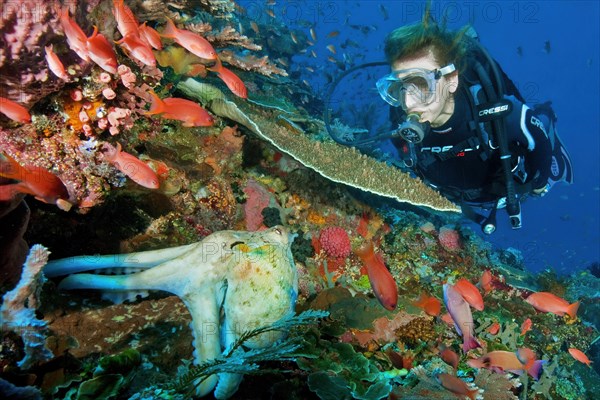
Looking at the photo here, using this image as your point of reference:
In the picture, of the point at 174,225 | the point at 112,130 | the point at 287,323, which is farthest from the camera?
the point at 174,225

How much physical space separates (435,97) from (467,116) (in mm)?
590

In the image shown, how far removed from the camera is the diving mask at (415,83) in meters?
4.52

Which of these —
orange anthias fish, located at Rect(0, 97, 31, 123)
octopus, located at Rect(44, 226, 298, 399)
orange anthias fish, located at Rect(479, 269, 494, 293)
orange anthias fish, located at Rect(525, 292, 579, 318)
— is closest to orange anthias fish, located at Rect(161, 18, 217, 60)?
orange anthias fish, located at Rect(0, 97, 31, 123)

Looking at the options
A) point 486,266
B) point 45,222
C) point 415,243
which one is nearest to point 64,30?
point 45,222

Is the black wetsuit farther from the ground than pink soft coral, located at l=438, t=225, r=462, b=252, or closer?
farther from the ground

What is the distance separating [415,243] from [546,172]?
7.17 feet

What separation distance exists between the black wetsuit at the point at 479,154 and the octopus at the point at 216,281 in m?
3.57

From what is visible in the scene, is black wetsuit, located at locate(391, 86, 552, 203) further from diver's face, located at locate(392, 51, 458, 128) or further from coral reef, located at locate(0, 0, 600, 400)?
coral reef, located at locate(0, 0, 600, 400)

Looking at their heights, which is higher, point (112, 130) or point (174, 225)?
point (112, 130)

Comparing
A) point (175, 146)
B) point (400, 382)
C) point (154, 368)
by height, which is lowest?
point (154, 368)

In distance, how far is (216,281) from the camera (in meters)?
2.31

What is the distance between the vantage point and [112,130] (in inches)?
114

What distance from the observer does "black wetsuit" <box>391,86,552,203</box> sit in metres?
4.78

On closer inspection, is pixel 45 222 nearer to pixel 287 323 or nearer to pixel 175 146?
pixel 175 146
